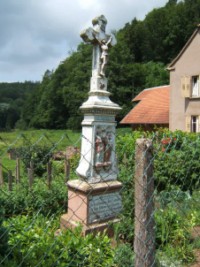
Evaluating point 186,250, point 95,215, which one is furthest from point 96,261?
point 95,215

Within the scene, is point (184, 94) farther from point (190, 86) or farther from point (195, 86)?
point (195, 86)

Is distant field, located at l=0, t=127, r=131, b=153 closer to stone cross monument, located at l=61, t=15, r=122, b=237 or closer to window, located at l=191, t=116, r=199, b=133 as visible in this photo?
stone cross monument, located at l=61, t=15, r=122, b=237

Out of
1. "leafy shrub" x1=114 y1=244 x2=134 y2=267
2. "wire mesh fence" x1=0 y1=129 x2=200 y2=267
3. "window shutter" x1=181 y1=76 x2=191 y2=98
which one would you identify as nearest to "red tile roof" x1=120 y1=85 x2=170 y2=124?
"window shutter" x1=181 y1=76 x2=191 y2=98

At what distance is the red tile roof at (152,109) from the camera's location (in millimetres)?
21523

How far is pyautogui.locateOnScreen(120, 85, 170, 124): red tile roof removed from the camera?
2152cm

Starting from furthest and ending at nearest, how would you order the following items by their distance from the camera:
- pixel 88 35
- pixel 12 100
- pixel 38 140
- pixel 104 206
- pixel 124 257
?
pixel 12 100, pixel 88 35, pixel 104 206, pixel 124 257, pixel 38 140

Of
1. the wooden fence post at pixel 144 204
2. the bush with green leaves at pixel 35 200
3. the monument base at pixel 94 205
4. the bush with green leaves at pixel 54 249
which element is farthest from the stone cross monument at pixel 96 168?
the wooden fence post at pixel 144 204

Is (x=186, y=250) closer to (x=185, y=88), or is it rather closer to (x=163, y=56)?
(x=185, y=88)

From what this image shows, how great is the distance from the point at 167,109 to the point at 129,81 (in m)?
11.9

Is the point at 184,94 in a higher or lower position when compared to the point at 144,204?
higher

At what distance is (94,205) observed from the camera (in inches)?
168

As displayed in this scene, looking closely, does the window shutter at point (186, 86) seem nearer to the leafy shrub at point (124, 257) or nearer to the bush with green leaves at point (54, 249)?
the bush with green leaves at point (54, 249)

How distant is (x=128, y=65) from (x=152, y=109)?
1193cm

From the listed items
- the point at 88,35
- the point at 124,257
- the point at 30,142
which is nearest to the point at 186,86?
the point at 30,142
